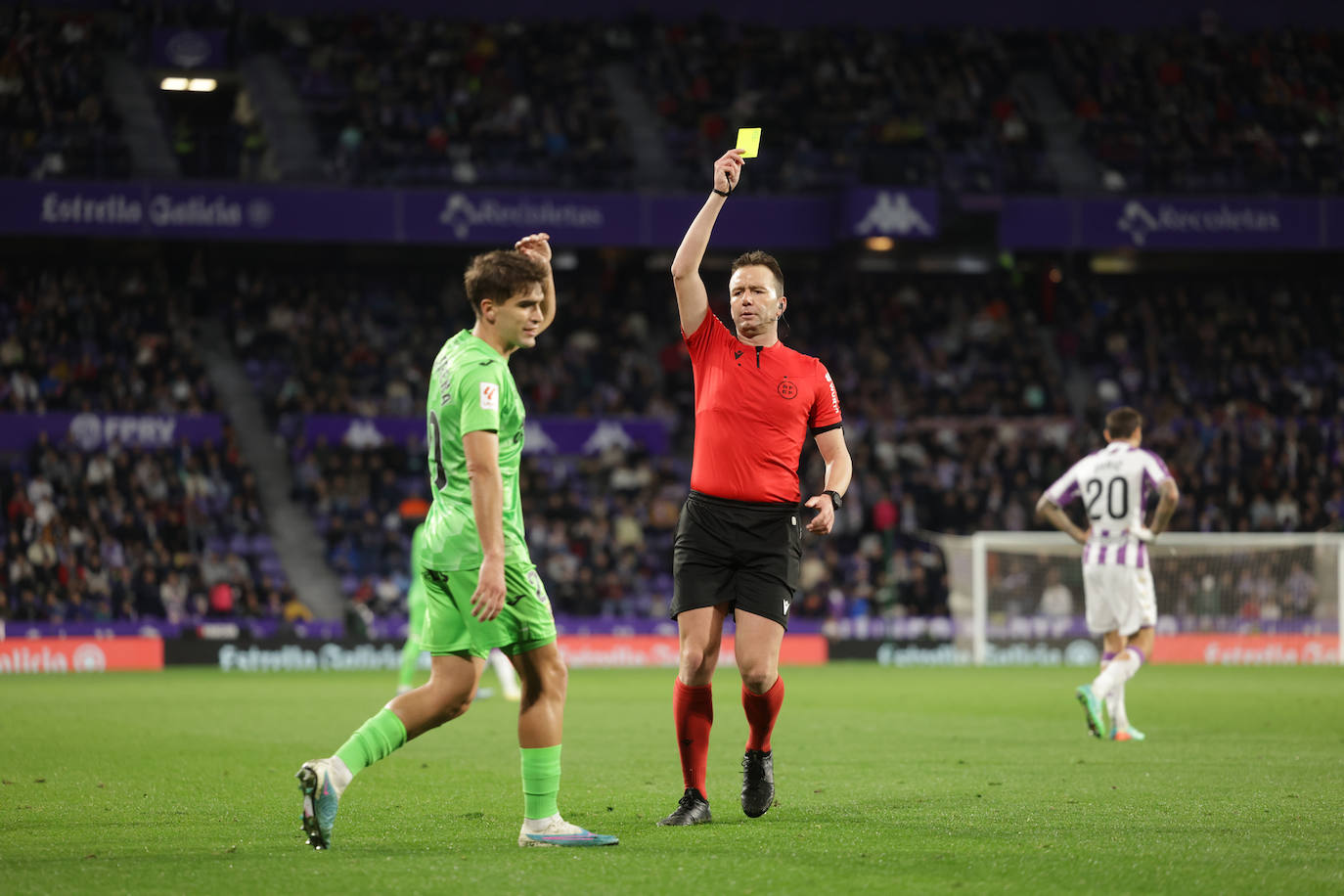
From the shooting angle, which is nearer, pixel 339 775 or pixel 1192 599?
pixel 339 775

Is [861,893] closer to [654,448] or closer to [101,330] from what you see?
[654,448]

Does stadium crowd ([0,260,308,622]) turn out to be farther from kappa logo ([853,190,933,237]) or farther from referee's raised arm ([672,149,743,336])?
referee's raised arm ([672,149,743,336])

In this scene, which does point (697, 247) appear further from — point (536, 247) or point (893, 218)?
point (893, 218)

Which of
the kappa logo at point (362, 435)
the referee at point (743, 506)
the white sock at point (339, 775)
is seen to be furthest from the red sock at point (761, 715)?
the kappa logo at point (362, 435)

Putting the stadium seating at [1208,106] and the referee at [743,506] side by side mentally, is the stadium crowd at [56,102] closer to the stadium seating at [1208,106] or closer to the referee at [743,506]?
the stadium seating at [1208,106]

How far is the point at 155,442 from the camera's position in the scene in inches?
1072

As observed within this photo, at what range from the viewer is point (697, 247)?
7062mm

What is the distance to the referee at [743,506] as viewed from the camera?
7125mm

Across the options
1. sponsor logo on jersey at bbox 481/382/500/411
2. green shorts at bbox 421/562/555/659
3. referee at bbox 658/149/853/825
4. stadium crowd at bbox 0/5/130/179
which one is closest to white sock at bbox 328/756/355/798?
green shorts at bbox 421/562/555/659

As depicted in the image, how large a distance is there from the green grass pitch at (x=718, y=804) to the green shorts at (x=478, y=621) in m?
0.78

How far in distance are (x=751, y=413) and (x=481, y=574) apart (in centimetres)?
191

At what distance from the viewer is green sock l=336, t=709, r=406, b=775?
5.98 metres

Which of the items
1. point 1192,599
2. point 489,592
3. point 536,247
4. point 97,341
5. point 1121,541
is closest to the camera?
point 489,592

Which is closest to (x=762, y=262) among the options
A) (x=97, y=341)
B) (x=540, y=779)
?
(x=540, y=779)
